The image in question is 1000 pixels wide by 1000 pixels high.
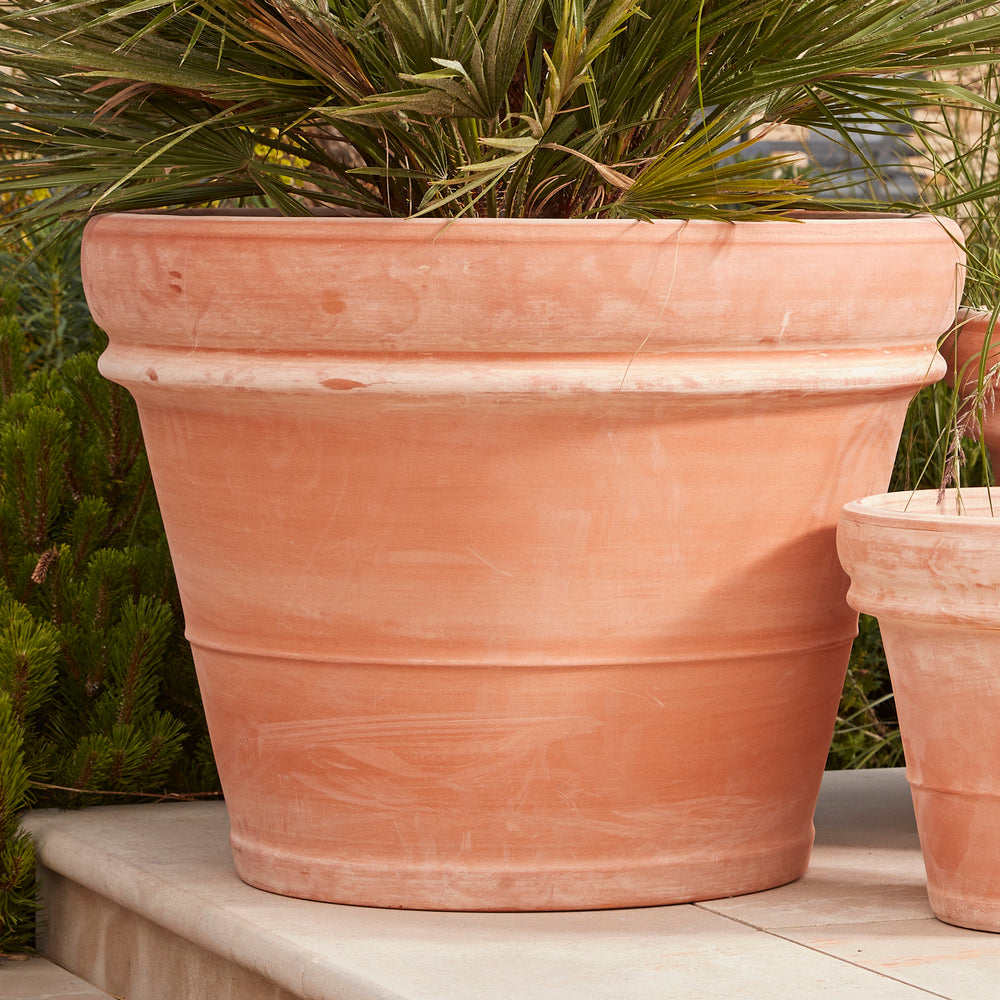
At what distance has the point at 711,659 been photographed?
1.52 m

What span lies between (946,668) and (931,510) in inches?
8.9

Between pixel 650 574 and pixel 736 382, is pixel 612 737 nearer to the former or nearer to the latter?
pixel 650 574

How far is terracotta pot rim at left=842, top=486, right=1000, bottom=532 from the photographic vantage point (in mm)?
1379

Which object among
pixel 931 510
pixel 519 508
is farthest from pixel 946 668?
pixel 519 508

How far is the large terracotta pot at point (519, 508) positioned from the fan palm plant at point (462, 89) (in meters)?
0.08

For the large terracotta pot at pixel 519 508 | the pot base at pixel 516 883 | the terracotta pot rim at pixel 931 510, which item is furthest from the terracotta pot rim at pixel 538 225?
the pot base at pixel 516 883

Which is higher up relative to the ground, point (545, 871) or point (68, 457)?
point (68, 457)

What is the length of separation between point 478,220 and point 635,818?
0.60 meters

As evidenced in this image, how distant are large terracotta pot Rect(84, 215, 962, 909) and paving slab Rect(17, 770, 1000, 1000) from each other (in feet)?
0.21

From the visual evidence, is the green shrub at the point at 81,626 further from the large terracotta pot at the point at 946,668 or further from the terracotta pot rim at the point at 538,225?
the large terracotta pot at the point at 946,668

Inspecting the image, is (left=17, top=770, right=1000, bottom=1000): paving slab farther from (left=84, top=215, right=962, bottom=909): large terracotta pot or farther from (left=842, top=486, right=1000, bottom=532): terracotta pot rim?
(left=842, top=486, right=1000, bottom=532): terracotta pot rim

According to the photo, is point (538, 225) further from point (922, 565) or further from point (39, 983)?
point (39, 983)

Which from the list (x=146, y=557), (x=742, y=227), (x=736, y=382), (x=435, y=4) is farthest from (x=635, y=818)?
(x=146, y=557)

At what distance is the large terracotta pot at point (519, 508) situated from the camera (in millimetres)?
1422
